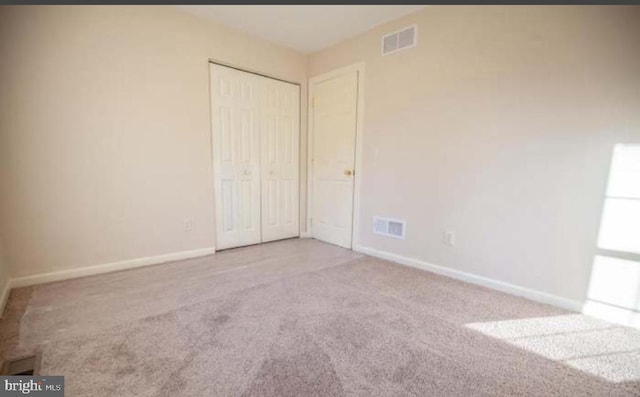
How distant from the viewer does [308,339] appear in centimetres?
167

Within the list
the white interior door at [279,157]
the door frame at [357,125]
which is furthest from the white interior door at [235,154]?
the door frame at [357,125]

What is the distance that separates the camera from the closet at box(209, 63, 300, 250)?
3.29m

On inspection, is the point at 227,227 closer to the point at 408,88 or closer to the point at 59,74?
the point at 59,74

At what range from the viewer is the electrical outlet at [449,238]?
8.75ft

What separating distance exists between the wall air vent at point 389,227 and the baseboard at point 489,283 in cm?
23

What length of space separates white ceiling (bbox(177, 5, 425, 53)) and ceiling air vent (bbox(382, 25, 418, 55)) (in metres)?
0.16

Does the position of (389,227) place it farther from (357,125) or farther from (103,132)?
(103,132)

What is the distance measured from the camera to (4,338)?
5.37 feet

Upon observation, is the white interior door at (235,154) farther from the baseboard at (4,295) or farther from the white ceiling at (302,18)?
the baseboard at (4,295)

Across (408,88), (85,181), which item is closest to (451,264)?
(408,88)

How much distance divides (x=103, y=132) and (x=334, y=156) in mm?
2521

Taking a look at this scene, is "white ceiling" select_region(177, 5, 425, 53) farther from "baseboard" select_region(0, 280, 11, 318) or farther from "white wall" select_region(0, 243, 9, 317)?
"baseboard" select_region(0, 280, 11, 318)

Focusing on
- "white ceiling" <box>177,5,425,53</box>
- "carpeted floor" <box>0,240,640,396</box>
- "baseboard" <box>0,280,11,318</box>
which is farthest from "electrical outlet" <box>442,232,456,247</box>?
"baseboard" <box>0,280,11,318</box>

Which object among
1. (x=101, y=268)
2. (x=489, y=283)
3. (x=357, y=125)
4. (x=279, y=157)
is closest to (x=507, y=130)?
(x=489, y=283)
